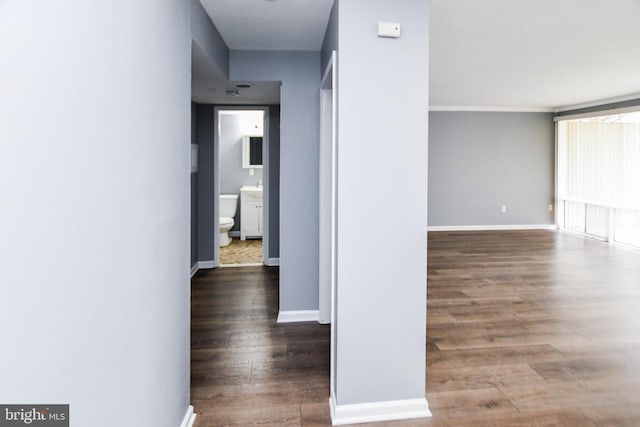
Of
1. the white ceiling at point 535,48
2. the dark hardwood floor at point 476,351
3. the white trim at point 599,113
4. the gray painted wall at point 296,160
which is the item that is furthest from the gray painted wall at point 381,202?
the white trim at point 599,113

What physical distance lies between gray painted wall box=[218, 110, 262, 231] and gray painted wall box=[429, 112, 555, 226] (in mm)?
3701

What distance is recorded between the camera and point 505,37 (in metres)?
3.58

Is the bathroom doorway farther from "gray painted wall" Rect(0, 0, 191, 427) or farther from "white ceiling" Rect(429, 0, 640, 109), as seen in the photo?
"gray painted wall" Rect(0, 0, 191, 427)

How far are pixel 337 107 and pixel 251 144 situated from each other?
5.71m

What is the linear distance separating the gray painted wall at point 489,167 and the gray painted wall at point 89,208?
701 cm

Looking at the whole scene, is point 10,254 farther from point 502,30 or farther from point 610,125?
point 610,125

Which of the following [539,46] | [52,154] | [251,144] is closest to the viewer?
[52,154]

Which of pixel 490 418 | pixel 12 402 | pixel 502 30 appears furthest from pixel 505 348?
pixel 12 402

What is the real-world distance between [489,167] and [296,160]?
5.88 metres

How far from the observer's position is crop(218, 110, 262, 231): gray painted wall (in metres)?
7.61

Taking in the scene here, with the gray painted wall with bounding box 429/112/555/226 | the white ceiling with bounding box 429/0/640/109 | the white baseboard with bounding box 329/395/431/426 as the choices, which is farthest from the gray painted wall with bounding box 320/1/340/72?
the gray painted wall with bounding box 429/112/555/226

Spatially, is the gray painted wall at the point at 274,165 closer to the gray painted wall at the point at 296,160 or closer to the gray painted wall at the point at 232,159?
the gray painted wall at the point at 296,160

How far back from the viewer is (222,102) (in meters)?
5.17

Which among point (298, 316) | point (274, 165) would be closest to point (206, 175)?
point (274, 165)
